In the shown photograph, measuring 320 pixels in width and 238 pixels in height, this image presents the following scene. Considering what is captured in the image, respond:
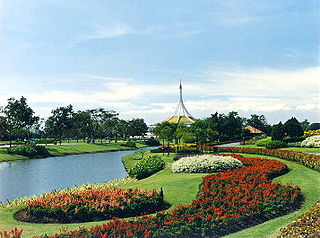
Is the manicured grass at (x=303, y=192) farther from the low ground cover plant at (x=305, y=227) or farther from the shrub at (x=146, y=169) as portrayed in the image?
the shrub at (x=146, y=169)

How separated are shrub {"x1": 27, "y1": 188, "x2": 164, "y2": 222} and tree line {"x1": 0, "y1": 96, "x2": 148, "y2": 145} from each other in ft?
118

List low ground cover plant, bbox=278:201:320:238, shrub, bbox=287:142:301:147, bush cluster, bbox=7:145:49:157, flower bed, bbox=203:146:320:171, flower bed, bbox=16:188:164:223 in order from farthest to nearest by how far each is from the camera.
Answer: bush cluster, bbox=7:145:49:157 < shrub, bbox=287:142:301:147 < flower bed, bbox=203:146:320:171 < flower bed, bbox=16:188:164:223 < low ground cover plant, bbox=278:201:320:238

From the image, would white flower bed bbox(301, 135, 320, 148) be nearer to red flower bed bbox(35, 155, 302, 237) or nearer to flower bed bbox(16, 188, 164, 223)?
red flower bed bbox(35, 155, 302, 237)

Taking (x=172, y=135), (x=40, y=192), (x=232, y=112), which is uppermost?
(x=232, y=112)

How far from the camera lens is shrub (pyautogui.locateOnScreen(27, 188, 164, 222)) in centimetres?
963

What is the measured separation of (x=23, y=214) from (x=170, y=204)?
16.7 feet

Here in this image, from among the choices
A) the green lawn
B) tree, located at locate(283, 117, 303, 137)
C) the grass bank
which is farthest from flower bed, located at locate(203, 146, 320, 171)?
the grass bank

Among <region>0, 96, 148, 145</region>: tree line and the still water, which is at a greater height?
<region>0, 96, 148, 145</region>: tree line

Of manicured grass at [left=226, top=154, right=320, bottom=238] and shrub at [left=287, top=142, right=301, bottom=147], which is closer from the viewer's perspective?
manicured grass at [left=226, top=154, right=320, bottom=238]

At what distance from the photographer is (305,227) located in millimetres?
6141

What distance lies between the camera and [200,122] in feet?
112

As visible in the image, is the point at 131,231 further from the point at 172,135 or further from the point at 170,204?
the point at 172,135

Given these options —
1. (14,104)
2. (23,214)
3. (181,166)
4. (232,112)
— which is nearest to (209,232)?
(23,214)

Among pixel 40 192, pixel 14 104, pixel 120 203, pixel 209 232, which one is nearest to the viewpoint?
pixel 209 232
